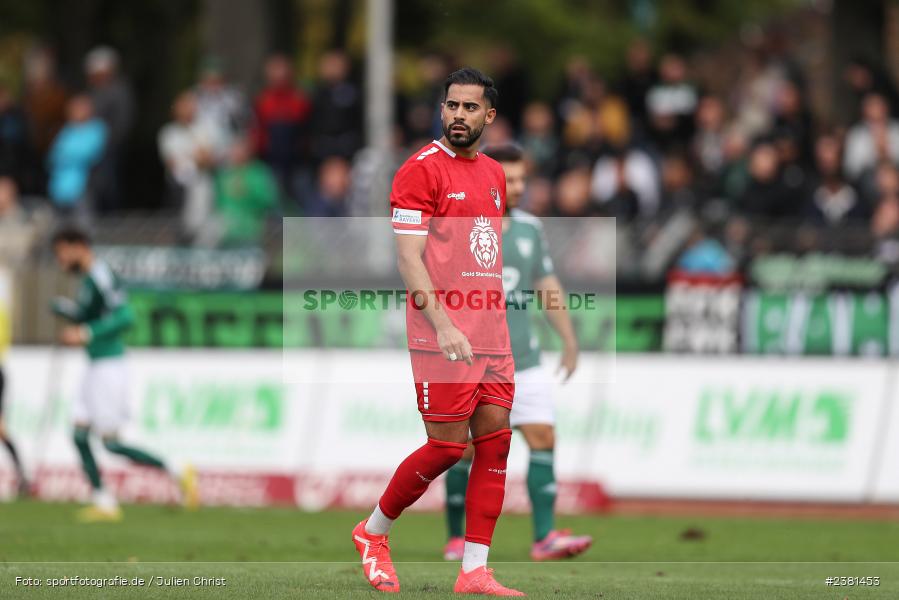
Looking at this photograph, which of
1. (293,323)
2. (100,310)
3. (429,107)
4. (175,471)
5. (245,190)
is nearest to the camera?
(100,310)

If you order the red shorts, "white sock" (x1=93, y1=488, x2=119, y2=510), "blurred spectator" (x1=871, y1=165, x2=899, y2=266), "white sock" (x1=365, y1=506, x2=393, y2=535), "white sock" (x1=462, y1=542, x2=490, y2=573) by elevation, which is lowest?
"white sock" (x1=93, y1=488, x2=119, y2=510)

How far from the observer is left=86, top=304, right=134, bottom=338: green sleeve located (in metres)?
14.5

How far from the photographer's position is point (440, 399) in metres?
8.00

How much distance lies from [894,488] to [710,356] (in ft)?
7.23

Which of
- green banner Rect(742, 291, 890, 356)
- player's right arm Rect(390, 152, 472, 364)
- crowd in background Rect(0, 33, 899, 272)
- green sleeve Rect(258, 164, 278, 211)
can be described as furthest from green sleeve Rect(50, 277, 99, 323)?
player's right arm Rect(390, 152, 472, 364)

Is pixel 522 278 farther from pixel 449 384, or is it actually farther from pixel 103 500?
pixel 103 500

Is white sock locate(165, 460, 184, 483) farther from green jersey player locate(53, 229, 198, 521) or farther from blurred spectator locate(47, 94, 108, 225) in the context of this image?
blurred spectator locate(47, 94, 108, 225)

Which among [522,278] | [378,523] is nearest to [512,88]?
[522,278]

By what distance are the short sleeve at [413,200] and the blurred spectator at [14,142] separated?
14418 mm

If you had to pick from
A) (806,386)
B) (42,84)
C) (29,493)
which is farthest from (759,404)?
(42,84)

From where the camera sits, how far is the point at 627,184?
58.7 ft

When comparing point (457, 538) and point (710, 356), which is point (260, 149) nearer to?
point (710, 356)

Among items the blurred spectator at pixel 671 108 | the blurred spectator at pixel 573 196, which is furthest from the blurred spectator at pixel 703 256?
the blurred spectator at pixel 671 108

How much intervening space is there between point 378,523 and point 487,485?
1.99 ft
